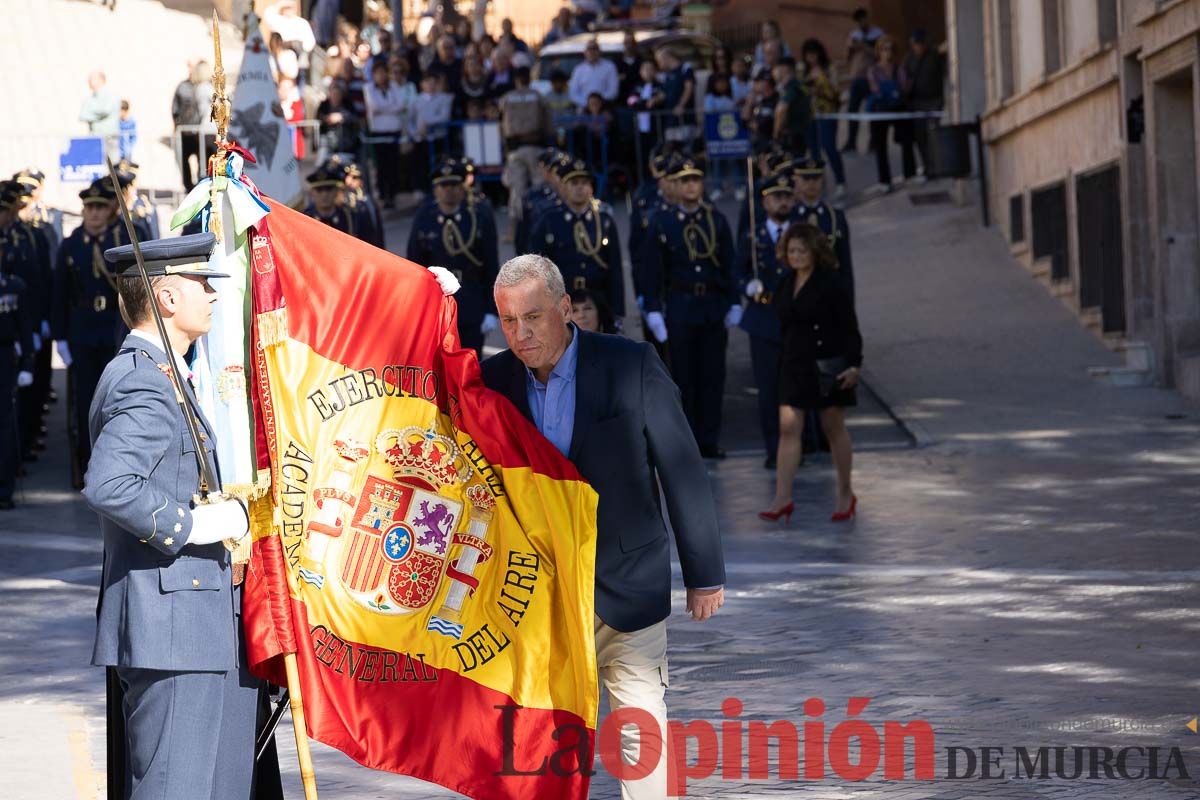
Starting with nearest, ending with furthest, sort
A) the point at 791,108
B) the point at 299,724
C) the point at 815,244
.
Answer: the point at 299,724 → the point at 815,244 → the point at 791,108

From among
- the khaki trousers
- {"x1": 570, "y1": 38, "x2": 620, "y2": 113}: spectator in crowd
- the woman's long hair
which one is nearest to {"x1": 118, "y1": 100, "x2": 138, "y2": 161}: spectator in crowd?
{"x1": 570, "y1": 38, "x2": 620, "y2": 113}: spectator in crowd

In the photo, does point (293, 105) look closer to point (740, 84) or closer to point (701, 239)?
point (740, 84)

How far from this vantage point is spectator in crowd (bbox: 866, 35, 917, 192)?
26.8 metres

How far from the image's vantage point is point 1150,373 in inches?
672

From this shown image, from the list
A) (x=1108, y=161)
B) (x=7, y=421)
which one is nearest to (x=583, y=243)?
(x=7, y=421)

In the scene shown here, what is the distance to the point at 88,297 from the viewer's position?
1477 centimetres

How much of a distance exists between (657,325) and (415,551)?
9.59m

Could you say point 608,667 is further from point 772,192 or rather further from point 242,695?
point 772,192

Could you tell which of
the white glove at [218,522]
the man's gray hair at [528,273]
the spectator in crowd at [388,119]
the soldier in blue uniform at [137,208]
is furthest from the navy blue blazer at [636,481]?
the spectator in crowd at [388,119]

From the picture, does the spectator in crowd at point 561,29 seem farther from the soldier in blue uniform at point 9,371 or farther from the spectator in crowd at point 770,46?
the soldier in blue uniform at point 9,371

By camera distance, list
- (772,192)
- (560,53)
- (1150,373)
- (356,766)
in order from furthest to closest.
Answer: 1. (560,53)
2. (1150,373)
3. (772,192)
4. (356,766)

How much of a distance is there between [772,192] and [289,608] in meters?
9.91

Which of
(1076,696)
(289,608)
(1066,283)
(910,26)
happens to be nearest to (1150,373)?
(1066,283)

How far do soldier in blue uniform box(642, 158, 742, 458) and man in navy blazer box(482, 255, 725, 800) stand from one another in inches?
370
